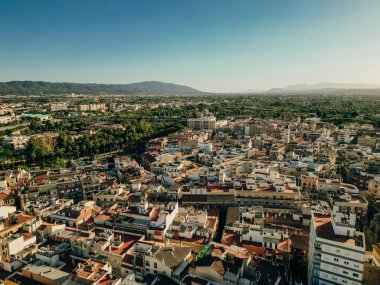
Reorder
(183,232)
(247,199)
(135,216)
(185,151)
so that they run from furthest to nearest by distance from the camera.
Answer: (185,151)
(247,199)
(135,216)
(183,232)

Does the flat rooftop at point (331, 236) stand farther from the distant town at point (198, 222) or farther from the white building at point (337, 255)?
the distant town at point (198, 222)

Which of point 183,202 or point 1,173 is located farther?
point 1,173

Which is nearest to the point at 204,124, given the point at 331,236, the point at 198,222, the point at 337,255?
the point at 198,222

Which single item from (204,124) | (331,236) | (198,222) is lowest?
(198,222)

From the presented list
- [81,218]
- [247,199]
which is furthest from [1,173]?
[247,199]

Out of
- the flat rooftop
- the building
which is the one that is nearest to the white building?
the flat rooftop

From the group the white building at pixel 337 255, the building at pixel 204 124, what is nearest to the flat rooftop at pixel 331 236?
the white building at pixel 337 255

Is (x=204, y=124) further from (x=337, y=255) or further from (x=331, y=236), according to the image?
(x=337, y=255)

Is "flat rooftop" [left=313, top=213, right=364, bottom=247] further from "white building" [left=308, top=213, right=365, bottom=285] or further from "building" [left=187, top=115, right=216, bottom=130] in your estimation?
"building" [left=187, top=115, right=216, bottom=130]

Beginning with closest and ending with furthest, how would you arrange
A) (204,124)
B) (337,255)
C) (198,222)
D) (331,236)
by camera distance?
(337,255) < (331,236) < (198,222) < (204,124)

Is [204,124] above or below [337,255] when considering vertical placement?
below

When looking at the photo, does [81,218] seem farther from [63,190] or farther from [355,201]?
[355,201]
